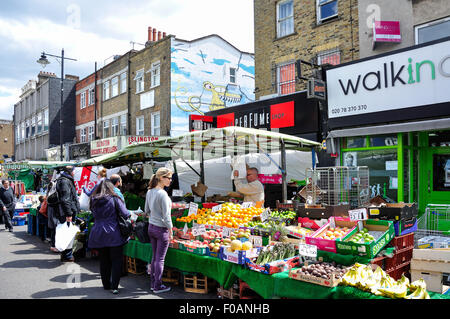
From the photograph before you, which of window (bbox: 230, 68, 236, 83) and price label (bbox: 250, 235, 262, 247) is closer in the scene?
price label (bbox: 250, 235, 262, 247)

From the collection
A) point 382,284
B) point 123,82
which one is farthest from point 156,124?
point 382,284

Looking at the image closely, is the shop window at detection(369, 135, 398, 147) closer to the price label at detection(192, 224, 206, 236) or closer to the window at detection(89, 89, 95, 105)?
the price label at detection(192, 224, 206, 236)

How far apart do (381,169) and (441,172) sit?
55.5 inches

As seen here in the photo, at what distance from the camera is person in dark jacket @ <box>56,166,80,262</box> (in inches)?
310

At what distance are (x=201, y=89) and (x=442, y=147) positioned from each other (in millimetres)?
15162

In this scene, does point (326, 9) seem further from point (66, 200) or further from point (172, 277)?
point (172, 277)

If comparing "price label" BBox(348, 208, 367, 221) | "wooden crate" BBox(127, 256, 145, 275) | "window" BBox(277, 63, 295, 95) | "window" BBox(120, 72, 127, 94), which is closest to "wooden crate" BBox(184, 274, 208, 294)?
"wooden crate" BBox(127, 256, 145, 275)

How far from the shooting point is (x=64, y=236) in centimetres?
772

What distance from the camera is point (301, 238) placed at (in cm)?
564

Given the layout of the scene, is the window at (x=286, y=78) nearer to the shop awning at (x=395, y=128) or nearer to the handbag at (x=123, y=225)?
the shop awning at (x=395, y=128)


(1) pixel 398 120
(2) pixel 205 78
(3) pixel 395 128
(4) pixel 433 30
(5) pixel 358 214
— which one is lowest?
(5) pixel 358 214

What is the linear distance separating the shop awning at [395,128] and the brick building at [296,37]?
285 centimetres

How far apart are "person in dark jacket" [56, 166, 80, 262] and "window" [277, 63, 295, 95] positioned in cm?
858

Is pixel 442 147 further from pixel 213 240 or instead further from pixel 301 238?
pixel 213 240
